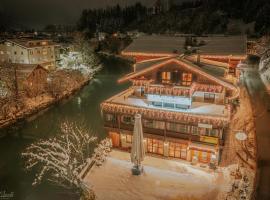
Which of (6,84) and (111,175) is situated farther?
(6,84)

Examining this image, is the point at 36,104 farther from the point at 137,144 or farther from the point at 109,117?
the point at 137,144

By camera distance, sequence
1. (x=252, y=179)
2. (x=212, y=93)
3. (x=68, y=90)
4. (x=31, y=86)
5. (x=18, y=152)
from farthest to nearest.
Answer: (x=68, y=90) → (x=31, y=86) → (x=18, y=152) → (x=212, y=93) → (x=252, y=179)

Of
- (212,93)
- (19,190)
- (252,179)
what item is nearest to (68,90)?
(19,190)

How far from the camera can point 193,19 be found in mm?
118688

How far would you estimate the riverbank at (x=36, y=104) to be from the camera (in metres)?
33.2

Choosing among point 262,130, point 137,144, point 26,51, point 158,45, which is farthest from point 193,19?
point 137,144

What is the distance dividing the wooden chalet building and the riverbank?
57.4ft

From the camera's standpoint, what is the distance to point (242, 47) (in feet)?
82.9

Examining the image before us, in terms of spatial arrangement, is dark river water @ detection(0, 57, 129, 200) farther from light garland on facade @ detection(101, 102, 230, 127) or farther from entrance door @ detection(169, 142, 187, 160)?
entrance door @ detection(169, 142, 187, 160)

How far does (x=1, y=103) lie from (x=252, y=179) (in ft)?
102

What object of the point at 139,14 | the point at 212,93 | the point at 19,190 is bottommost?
the point at 19,190

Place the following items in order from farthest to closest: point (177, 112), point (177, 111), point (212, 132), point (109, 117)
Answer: point (109, 117)
point (177, 111)
point (177, 112)
point (212, 132)

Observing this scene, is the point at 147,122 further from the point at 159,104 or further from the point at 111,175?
the point at 111,175

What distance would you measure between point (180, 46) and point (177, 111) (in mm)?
10424
